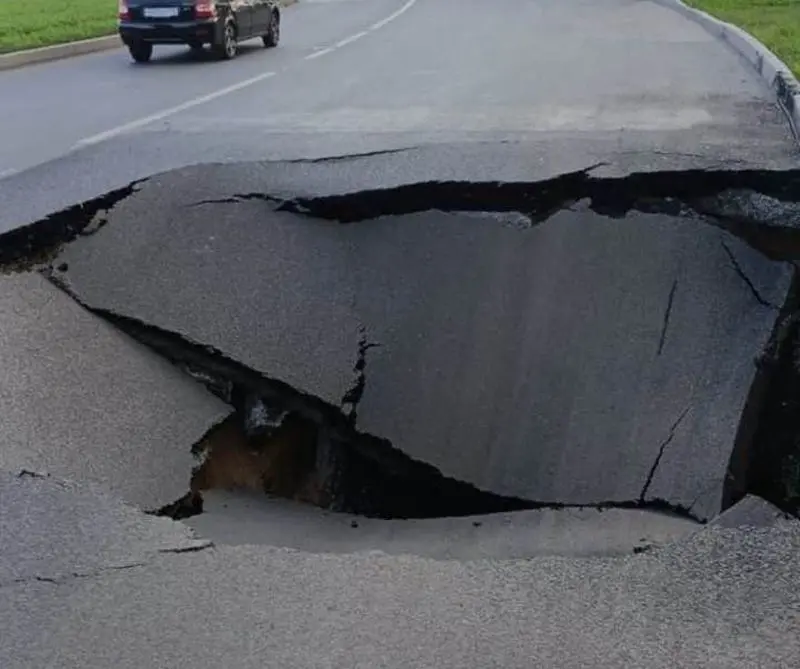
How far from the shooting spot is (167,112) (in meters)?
11.8

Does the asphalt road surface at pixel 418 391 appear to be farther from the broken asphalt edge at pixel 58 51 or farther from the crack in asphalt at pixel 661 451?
the broken asphalt edge at pixel 58 51

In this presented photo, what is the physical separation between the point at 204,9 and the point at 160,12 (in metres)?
0.70

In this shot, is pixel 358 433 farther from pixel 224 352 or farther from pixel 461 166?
pixel 461 166

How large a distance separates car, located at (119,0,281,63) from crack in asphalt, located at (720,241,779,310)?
13729mm

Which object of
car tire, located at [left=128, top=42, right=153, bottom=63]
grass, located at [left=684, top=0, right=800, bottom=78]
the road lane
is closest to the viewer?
the road lane

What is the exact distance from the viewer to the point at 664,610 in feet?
10.3

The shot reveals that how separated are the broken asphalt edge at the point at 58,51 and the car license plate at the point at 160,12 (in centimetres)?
208

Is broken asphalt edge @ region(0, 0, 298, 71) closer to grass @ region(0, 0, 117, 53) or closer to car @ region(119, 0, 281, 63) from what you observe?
grass @ region(0, 0, 117, 53)

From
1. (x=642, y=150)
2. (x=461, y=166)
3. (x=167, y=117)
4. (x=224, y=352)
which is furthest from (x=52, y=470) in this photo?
(x=167, y=117)

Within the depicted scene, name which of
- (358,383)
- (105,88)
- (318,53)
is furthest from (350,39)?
(358,383)

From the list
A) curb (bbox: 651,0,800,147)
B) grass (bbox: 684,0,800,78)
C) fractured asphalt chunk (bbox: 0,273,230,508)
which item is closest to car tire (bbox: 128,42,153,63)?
curb (bbox: 651,0,800,147)

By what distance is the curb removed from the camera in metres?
9.62

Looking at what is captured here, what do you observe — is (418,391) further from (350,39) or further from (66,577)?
(350,39)

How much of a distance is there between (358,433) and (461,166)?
244 centimetres
